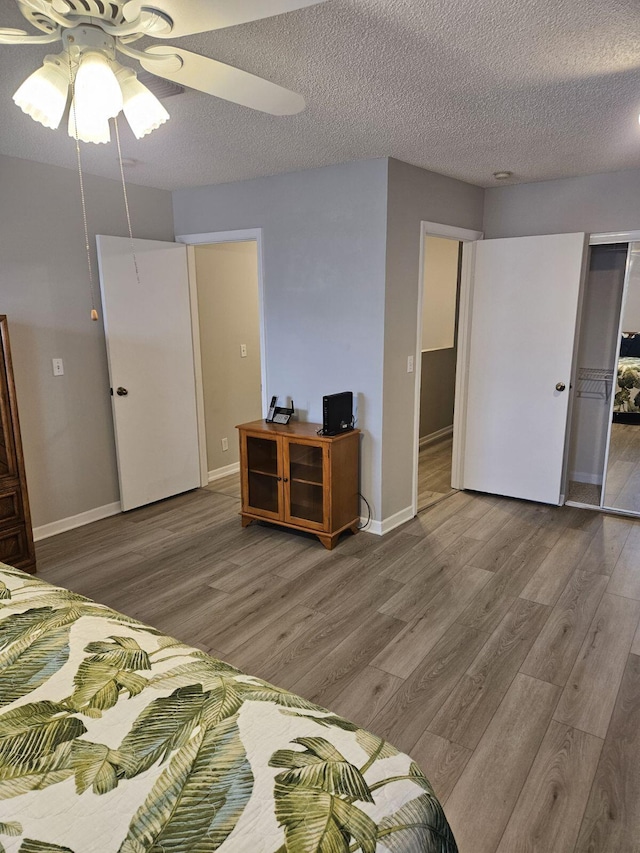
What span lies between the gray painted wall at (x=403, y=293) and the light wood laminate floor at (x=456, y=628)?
40cm

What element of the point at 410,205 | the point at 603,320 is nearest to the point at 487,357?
the point at 603,320

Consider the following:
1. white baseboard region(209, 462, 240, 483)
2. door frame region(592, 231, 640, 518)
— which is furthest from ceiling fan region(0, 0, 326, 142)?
white baseboard region(209, 462, 240, 483)

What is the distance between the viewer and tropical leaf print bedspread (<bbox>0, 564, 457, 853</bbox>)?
88 centimetres

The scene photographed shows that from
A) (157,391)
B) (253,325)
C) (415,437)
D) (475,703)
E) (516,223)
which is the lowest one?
(475,703)

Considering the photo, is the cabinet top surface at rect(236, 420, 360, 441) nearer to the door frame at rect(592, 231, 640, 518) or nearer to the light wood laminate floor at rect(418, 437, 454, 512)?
the light wood laminate floor at rect(418, 437, 454, 512)

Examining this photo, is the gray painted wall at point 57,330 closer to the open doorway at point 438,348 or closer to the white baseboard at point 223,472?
the white baseboard at point 223,472

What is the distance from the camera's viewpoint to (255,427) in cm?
375

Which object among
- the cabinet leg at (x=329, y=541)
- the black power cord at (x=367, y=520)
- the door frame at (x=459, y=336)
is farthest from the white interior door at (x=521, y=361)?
the cabinet leg at (x=329, y=541)

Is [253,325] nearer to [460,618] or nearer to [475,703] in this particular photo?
[460,618]

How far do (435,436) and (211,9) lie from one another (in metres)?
5.42

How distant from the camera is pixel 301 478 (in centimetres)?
363

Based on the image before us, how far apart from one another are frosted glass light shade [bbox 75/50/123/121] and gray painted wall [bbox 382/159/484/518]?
7.37 ft

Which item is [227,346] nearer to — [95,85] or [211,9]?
[95,85]

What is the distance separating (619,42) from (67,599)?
99.3 inches
